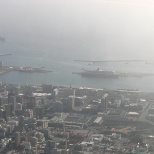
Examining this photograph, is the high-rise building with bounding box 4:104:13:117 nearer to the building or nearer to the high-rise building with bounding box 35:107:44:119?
the high-rise building with bounding box 35:107:44:119

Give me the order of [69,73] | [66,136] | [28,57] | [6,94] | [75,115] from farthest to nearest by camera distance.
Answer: [28,57]
[69,73]
[6,94]
[75,115]
[66,136]

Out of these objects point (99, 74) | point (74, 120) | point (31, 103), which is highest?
point (99, 74)

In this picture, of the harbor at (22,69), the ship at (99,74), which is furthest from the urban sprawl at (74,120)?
the harbor at (22,69)

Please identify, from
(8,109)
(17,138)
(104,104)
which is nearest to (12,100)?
(8,109)

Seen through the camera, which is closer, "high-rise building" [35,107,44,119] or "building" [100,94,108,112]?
"high-rise building" [35,107,44,119]

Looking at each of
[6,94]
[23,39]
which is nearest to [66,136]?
[6,94]

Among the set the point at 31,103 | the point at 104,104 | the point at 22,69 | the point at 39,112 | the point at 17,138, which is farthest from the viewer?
the point at 22,69

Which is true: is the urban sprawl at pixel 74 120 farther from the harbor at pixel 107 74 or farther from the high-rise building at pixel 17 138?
the harbor at pixel 107 74

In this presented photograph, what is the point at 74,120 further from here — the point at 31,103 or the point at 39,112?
the point at 31,103

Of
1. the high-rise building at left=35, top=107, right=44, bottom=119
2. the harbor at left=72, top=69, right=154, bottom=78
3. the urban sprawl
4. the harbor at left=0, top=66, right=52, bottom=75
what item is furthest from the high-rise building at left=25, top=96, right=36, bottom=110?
the harbor at left=0, top=66, right=52, bottom=75

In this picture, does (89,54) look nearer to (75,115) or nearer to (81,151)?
(75,115)

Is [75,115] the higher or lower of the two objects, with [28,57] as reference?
lower
